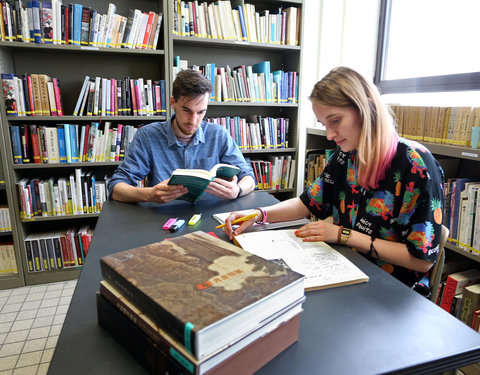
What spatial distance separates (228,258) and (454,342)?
0.44m

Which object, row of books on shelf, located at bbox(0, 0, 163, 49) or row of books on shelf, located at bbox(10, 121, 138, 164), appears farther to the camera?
row of books on shelf, located at bbox(10, 121, 138, 164)

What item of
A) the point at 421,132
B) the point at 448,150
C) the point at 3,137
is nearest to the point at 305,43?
the point at 421,132

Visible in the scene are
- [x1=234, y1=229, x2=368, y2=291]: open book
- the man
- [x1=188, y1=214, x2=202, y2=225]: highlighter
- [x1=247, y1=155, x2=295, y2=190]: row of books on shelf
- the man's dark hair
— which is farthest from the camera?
[x1=247, y1=155, x2=295, y2=190]: row of books on shelf

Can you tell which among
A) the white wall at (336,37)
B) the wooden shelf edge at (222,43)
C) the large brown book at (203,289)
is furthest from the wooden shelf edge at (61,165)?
the large brown book at (203,289)

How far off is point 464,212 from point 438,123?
1.65 ft

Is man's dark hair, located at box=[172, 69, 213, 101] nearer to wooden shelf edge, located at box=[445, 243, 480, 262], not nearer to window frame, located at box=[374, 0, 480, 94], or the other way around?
wooden shelf edge, located at box=[445, 243, 480, 262]

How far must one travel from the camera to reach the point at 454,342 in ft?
2.03

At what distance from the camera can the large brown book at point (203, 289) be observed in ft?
1.51

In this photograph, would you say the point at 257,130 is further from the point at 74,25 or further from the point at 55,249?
the point at 55,249

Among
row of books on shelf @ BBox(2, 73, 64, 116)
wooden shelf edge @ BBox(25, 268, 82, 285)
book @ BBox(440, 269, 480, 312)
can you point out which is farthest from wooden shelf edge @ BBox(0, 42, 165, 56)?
book @ BBox(440, 269, 480, 312)

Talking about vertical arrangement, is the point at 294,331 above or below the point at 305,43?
below

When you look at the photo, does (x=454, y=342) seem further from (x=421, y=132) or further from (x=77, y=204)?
(x=77, y=204)

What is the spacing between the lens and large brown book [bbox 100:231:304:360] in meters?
0.46

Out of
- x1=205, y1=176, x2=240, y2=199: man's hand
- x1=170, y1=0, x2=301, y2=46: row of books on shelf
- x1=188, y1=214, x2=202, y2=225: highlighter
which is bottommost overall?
x1=188, y1=214, x2=202, y2=225: highlighter
